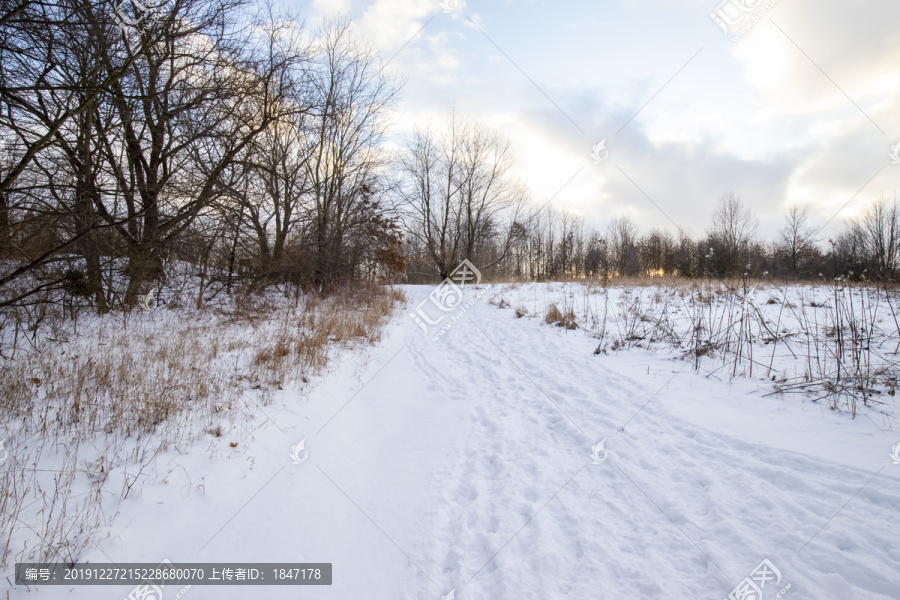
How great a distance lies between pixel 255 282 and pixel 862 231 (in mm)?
40892

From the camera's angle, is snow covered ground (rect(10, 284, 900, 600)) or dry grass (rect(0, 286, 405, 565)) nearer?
snow covered ground (rect(10, 284, 900, 600))

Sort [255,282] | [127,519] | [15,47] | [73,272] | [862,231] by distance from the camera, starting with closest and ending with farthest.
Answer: [127,519], [15,47], [73,272], [255,282], [862,231]

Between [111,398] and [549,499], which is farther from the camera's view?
[111,398]

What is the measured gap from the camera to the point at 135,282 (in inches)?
329

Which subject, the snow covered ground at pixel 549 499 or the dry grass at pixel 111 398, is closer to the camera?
the snow covered ground at pixel 549 499

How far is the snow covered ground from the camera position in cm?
193

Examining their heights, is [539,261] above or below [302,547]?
above

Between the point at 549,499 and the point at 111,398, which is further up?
the point at 111,398

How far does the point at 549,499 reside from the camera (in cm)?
267

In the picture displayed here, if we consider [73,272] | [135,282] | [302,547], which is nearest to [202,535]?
[302,547]

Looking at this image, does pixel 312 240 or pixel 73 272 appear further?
pixel 312 240

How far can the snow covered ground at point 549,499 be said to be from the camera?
76.1 inches

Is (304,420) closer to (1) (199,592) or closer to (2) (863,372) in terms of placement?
(1) (199,592)

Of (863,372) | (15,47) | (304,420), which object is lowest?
(304,420)
